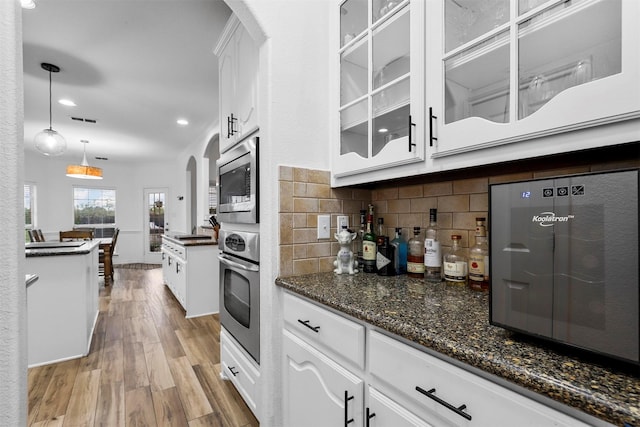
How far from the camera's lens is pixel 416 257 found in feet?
4.54

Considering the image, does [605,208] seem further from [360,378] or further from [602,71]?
[360,378]

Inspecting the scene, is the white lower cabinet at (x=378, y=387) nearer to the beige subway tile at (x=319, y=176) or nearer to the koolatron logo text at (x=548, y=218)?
the koolatron logo text at (x=548, y=218)

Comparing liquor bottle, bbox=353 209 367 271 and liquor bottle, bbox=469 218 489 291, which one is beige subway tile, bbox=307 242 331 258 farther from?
liquor bottle, bbox=469 218 489 291

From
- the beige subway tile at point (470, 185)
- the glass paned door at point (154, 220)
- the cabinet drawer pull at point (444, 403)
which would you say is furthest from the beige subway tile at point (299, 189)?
the glass paned door at point (154, 220)

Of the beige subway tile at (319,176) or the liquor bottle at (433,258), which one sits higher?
the beige subway tile at (319,176)

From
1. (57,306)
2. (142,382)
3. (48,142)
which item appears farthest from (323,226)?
(48,142)

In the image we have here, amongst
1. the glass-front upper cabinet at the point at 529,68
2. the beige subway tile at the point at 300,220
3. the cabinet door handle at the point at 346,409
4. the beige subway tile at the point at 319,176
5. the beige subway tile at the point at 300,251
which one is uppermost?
the glass-front upper cabinet at the point at 529,68

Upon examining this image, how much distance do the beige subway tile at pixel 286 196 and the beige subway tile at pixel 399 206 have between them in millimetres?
554

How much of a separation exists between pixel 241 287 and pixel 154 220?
7.32 metres

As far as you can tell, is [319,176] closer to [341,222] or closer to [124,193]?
[341,222]

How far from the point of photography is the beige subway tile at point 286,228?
4.59 feet

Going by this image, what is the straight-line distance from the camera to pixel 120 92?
3445 mm

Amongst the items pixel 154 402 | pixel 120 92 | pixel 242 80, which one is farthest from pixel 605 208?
pixel 120 92

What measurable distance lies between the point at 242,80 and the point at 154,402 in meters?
2.02
